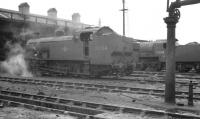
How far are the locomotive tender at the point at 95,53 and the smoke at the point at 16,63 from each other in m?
4.53

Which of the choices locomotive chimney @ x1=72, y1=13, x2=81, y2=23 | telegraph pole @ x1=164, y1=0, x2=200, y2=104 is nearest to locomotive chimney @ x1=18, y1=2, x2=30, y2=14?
locomotive chimney @ x1=72, y1=13, x2=81, y2=23

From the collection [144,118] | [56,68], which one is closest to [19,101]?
[144,118]

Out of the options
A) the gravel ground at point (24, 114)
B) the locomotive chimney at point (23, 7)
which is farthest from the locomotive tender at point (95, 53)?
the locomotive chimney at point (23, 7)

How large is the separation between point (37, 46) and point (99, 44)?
716 centimetres

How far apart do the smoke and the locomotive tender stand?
453cm

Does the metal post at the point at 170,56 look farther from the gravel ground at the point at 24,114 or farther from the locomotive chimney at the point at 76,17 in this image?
the locomotive chimney at the point at 76,17

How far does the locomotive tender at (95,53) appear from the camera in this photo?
16.4m

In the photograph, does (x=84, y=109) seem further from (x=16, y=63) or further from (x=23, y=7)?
(x=23, y=7)

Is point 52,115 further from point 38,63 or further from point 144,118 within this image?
point 38,63

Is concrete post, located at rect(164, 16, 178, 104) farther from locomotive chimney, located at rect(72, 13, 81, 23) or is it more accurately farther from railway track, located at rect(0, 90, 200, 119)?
locomotive chimney, located at rect(72, 13, 81, 23)

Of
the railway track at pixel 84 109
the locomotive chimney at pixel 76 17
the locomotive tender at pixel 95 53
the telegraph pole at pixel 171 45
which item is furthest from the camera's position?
the locomotive chimney at pixel 76 17

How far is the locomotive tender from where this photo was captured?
16.4 m

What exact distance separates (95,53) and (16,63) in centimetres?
1037

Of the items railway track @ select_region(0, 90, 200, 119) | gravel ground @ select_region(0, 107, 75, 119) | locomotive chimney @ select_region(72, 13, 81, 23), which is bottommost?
gravel ground @ select_region(0, 107, 75, 119)
